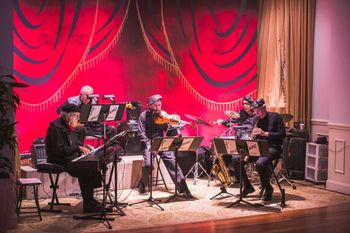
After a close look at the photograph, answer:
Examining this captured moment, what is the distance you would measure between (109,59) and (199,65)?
5.92 ft

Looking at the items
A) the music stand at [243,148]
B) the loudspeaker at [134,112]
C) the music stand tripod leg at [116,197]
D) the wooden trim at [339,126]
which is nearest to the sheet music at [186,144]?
the music stand at [243,148]

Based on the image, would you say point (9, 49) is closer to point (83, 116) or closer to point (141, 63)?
point (83, 116)

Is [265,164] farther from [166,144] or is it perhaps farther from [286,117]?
[286,117]

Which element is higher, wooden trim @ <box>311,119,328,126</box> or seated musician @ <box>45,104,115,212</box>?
wooden trim @ <box>311,119,328,126</box>

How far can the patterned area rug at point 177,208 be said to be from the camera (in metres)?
6.19

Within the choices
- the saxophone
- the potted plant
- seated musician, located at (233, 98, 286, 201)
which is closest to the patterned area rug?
the saxophone

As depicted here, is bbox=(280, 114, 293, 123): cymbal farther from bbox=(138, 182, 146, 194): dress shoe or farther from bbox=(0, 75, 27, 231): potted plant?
bbox=(0, 75, 27, 231): potted plant

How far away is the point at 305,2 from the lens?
30.6 ft

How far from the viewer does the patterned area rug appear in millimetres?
6191

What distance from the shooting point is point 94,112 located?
20.7 ft

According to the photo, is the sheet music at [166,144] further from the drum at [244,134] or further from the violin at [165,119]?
the drum at [244,134]

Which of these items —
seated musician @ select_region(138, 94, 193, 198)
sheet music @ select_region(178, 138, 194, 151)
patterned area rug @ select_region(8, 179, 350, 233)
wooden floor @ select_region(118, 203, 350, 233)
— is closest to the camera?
wooden floor @ select_region(118, 203, 350, 233)

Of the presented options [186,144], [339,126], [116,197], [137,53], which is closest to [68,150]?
[116,197]

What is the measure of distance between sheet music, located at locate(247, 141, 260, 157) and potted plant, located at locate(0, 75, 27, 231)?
114 inches
